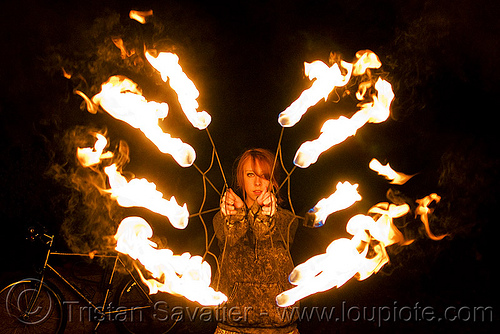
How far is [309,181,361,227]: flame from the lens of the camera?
2.81m

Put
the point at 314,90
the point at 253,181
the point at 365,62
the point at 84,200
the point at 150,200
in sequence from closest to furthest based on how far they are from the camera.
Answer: the point at 150,200
the point at 314,90
the point at 253,181
the point at 365,62
the point at 84,200

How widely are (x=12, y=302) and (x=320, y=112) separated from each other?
3850 mm

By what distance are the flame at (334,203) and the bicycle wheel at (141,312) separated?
3103 millimetres

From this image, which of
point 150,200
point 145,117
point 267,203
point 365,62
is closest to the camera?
point 150,200

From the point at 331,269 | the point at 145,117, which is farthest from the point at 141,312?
the point at 331,269

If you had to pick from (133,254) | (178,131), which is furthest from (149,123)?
(178,131)

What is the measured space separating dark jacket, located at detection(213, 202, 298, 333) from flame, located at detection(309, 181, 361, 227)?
0.27 meters

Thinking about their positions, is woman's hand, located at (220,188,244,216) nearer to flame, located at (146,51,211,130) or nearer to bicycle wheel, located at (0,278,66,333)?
flame, located at (146,51,211,130)

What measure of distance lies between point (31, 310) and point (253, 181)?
3.08 metres

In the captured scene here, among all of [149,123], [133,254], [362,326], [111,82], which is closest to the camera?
[133,254]

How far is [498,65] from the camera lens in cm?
496

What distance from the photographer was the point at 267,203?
316 centimetres

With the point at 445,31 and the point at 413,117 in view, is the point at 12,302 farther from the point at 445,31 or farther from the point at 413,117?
the point at 445,31

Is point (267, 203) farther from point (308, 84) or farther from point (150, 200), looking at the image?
point (308, 84)
